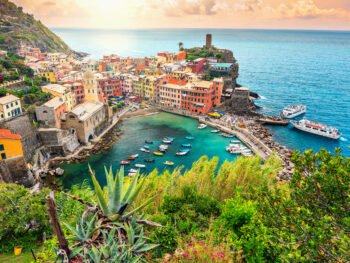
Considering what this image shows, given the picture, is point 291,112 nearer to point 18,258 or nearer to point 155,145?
point 155,145

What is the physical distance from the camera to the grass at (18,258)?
34.6 ft

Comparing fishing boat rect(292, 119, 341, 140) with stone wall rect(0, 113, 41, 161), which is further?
fishing boat rect(292, 119, 341, 140)

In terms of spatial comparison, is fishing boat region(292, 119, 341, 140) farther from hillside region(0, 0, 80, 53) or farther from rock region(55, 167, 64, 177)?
hillside region(0, 0, 80, 53)

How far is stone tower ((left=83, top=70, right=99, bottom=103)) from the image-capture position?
139ft

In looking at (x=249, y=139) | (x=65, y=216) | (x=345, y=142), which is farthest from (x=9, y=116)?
(x=345, y=142)

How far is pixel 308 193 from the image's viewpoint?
273 inches

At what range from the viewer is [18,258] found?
35.3 feet

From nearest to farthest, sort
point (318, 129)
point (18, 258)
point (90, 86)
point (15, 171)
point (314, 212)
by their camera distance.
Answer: point (314, 212) < point (18, 258) < point (15, 171) < point (318, 129) < point (90, 86)

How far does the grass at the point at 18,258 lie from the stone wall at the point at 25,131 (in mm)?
22204

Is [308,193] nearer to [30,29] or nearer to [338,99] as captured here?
Result: [338,99]

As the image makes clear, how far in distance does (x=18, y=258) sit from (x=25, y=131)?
2555 centimetres

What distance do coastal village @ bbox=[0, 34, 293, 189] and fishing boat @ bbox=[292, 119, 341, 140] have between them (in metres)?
8.10

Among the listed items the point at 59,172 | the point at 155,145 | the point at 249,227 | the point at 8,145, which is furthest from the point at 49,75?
the point at 249,227

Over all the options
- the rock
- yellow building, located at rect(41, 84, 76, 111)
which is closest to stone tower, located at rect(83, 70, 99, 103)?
yellow building, located at rect(41, 84, 76, 111)
